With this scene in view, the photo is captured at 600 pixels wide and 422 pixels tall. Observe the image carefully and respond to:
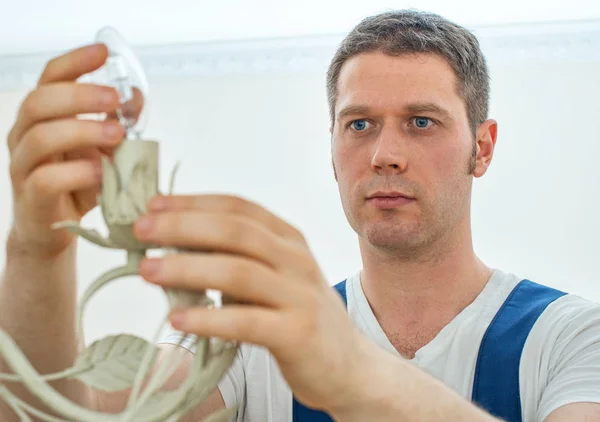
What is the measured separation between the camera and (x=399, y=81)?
119cm

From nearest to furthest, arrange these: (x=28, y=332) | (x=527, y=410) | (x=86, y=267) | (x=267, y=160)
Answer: (x=28, y=332) → (x=527, y=410) → (x=267, y=160) → (x=86, y=267)

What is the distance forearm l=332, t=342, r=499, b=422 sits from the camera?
0.57 metres

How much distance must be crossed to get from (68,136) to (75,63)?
0.21ft

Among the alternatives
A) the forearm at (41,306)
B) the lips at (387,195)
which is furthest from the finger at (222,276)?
the lips at (387,195)

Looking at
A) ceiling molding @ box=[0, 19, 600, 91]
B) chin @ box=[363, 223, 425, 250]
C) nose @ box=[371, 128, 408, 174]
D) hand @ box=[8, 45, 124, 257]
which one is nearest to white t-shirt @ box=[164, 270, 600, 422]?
chin @ box=[363, 223, 425, 250]

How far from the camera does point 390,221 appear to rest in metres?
1.17

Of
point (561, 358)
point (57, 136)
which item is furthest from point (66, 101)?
point (561, 358)

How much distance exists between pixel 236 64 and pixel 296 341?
235 cm

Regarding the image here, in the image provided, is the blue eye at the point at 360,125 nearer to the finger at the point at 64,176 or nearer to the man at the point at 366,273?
the man at the point at 366,273

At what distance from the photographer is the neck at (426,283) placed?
48.1 inches

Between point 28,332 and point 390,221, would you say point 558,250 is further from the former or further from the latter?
point 28,332

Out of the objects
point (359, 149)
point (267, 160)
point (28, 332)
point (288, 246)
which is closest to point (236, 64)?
point (267, 160)

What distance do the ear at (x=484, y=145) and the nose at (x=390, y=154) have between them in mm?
220

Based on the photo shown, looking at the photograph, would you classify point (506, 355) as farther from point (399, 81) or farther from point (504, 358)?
point (399, 81)
